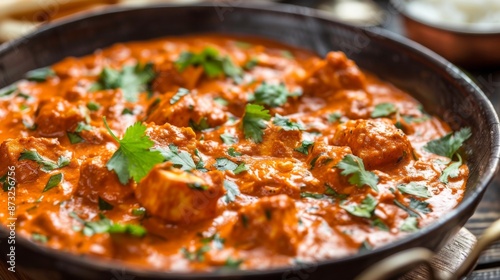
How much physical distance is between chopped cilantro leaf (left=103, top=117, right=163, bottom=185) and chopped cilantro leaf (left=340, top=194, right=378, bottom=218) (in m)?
1.25

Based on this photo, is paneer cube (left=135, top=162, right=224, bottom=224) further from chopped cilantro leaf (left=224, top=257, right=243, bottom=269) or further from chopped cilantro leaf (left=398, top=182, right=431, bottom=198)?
chopped cilantro leaf (left=398, top=182, right=431, bottom=198)

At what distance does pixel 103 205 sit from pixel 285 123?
1.51 meters

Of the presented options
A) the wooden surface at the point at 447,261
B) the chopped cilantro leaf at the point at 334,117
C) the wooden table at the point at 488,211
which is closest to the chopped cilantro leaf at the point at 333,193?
the wooden surface at the point at 447,261

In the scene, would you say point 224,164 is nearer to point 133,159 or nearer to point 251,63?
point 133,159

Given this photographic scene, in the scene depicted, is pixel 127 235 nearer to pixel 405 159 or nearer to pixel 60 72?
pixel 405 159

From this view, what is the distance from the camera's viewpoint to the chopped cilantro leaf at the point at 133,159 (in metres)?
3.94

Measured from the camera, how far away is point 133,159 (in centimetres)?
398

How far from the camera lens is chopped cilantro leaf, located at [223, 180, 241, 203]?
3.97m

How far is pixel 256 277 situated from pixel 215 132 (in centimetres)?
177

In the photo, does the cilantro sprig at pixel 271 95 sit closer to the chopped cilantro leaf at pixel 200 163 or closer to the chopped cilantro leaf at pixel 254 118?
the chopped cilantro leaf at pixel 254 118

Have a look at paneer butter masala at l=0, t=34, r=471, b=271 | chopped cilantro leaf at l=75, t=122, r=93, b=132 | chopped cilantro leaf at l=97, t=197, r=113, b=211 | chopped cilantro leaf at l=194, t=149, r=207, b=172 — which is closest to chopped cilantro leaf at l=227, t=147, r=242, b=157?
paneer butter masala at l=0, t=34, r=471, b=271

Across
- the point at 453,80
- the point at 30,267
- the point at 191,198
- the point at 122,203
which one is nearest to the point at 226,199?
the point at 191,198

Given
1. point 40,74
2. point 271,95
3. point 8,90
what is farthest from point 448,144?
point 8,90

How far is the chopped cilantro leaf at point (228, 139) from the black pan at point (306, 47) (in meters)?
1.55
